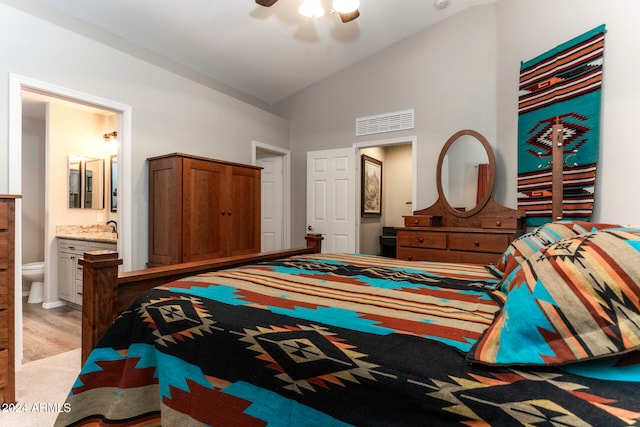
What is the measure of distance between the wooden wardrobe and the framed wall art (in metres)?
1.99

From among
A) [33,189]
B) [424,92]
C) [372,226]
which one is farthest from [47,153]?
[424,92]

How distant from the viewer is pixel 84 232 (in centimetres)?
428

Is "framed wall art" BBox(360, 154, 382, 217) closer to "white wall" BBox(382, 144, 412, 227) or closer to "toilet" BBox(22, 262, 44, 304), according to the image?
"white wall" BBox(382, 144, 412, 227)

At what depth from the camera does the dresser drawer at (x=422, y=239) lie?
130 inches

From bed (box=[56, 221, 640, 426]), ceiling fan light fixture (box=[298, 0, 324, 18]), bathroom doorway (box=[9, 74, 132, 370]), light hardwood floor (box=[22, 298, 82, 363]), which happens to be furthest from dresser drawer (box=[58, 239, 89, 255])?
ceiling fan light fixture (box=[298, 0, 324, 18])

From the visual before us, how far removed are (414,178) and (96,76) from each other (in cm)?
346

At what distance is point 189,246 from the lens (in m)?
3.15

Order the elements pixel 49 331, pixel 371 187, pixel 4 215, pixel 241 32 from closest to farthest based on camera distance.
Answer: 1. pixel 4 215
2. pixel 49 331
3. pixel 241 32
4. pixel 371 187

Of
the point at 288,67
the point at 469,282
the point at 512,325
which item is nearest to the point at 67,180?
the point at 288,67

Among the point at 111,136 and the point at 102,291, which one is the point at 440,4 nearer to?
the point at 102,291

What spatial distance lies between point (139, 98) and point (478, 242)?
3.59 m

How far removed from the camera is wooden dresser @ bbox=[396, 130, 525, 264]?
3041mm

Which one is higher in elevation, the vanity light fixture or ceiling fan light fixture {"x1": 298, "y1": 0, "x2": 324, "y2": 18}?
ceiling fan light fixture {"x1": 298, "y1": 0, "x2": 324, "y2": 18}

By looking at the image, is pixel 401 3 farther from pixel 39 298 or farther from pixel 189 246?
pixel 39 298
